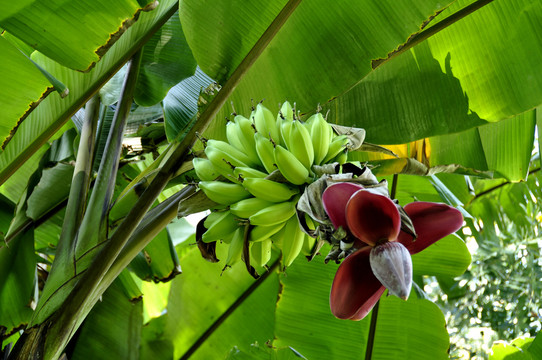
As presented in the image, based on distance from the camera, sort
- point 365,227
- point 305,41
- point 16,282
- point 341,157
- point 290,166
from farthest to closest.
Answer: point 16,282, point 305,41, point 341,157, point 290,166, point 365,227

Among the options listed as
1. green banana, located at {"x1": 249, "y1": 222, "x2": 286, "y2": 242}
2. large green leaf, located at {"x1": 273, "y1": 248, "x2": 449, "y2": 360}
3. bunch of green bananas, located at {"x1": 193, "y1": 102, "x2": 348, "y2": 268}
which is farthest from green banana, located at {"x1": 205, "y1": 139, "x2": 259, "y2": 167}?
large green leaf, located at {"x1": 273, "y1": 248, "x2": 449, "y2": 360}

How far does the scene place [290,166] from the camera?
26.2 inches

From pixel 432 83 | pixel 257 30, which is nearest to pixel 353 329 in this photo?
pixel 432 83

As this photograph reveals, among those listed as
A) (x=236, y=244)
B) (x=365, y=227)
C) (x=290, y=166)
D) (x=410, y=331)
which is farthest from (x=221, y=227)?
(x=410, y=331)

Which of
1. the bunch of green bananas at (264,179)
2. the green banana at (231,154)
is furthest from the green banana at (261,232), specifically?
the green banana at (231,154)

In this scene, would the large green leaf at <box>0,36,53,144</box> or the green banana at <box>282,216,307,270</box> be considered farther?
the large green leaf at <box>0,36,53,144</box>

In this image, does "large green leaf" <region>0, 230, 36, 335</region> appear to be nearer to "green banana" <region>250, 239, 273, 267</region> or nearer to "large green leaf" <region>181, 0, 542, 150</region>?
"large green leaf" <region>181, 0, 542, 150</region>

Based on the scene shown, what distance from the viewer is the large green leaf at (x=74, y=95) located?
1.02 meters

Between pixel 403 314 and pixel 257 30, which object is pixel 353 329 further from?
pixel 257 30

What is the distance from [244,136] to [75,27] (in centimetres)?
32

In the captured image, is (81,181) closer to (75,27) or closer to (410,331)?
(75,27)

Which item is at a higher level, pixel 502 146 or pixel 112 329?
pixel 502 146

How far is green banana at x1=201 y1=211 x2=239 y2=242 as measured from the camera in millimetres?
728

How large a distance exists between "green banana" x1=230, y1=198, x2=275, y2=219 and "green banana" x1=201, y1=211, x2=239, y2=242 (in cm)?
3
